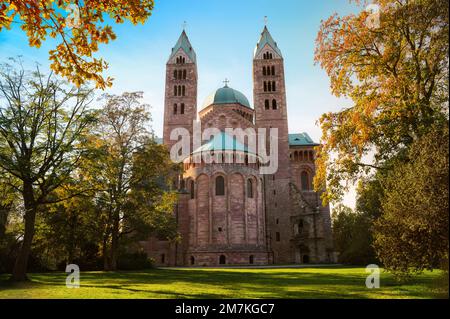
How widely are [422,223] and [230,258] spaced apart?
101 feet

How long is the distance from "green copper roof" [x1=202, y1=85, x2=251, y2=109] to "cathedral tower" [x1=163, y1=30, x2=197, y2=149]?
279cm

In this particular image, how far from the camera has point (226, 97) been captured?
57688 millimetres

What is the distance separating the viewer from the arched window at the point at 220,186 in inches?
1631

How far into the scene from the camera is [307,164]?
56.4 metres

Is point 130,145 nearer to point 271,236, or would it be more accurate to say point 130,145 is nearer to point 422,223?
point 422,223

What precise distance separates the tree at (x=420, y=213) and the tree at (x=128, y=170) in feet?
55.1

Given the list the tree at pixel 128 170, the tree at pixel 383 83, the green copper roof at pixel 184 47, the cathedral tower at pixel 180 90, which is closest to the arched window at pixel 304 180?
the cathedral tower at pixel 180 90

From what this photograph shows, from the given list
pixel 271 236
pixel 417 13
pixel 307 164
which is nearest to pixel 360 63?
pixel 417 13

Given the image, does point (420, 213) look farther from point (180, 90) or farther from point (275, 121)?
point (180, 90)

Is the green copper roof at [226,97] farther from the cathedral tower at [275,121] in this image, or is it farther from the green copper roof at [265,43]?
the green copper roof at [265,43]

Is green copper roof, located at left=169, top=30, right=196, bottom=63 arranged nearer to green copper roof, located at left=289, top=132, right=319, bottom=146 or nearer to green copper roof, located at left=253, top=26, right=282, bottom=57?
green copper roof, located at left=253, top=26, right=282, bottom=57

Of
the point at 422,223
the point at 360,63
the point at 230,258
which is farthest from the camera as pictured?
the point at 230,258

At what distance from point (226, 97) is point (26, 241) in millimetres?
43166

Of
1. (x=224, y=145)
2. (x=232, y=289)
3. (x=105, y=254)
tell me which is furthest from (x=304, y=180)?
(x=232, y=289)
